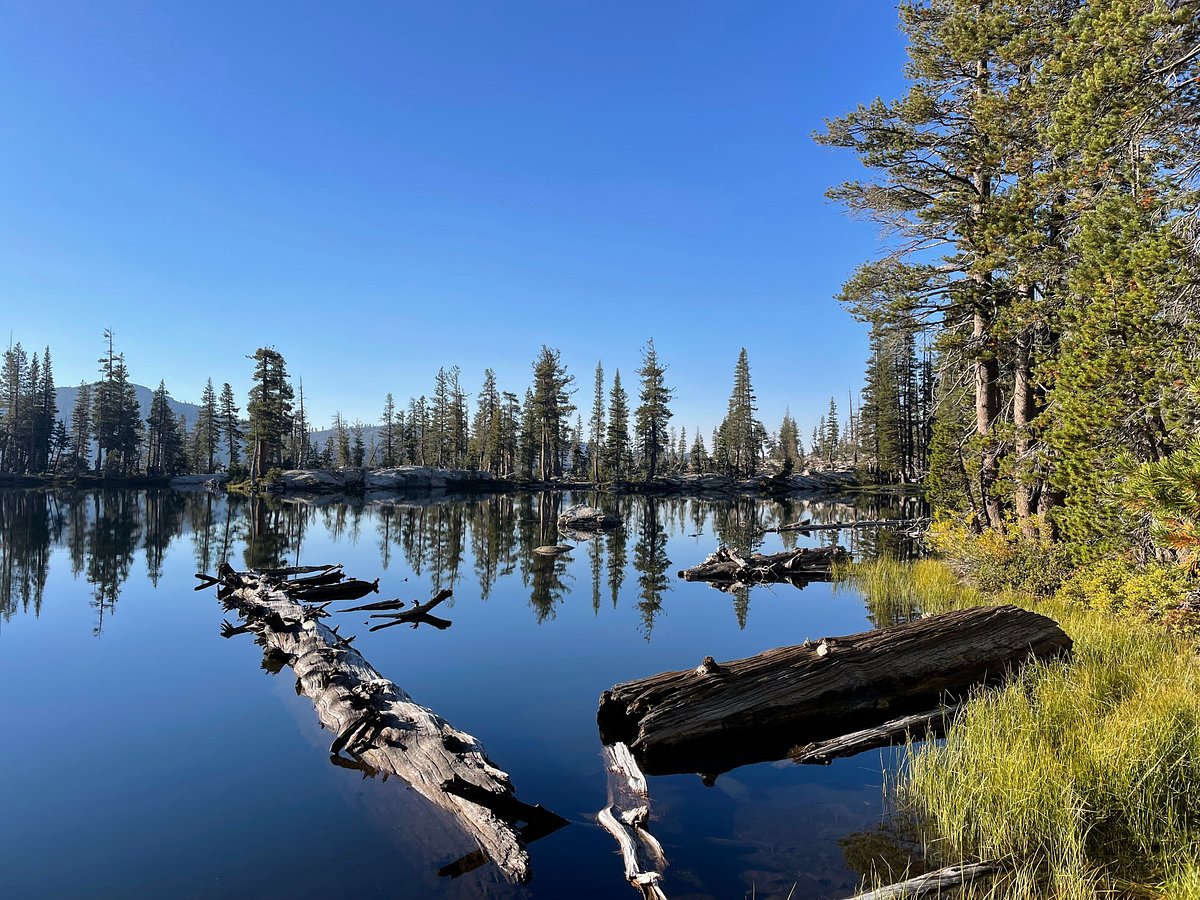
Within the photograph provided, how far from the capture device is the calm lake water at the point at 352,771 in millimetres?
5199

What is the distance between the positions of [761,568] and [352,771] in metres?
→ 15.3

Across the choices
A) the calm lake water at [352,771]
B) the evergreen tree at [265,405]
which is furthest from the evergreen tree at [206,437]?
the calm lake water at [352,771]

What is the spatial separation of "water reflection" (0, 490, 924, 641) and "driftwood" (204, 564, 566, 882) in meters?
5.47

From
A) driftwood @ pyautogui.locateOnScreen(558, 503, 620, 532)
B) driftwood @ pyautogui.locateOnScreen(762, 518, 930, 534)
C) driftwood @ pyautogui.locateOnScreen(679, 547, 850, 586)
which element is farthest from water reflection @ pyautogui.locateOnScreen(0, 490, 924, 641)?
driftwood @ pyautogui.locateOnScreen(679, 547, 850, 586)

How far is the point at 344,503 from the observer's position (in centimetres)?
5281

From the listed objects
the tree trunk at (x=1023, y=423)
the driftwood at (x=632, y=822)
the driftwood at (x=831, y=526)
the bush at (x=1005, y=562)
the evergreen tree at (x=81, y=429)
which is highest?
the evergreen tree at (x=81, y=429)

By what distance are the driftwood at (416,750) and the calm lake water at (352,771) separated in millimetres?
184

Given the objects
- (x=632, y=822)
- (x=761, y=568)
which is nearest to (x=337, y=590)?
(x=761, y=568)

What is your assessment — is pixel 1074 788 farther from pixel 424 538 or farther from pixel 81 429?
pixel 81 429

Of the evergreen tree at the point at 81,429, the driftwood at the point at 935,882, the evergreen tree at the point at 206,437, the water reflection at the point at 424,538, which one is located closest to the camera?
the driftwood at the point at 935,882

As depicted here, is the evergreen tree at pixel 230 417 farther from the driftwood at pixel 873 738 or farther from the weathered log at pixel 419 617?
the driftwood at pixel 873 738

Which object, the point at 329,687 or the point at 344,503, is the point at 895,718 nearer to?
the point at 329,687

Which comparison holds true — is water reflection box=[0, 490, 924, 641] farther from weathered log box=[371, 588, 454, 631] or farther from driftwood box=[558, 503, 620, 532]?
weathered log box=[371, 588, 454, 631]

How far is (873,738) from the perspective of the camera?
7.08 meters
